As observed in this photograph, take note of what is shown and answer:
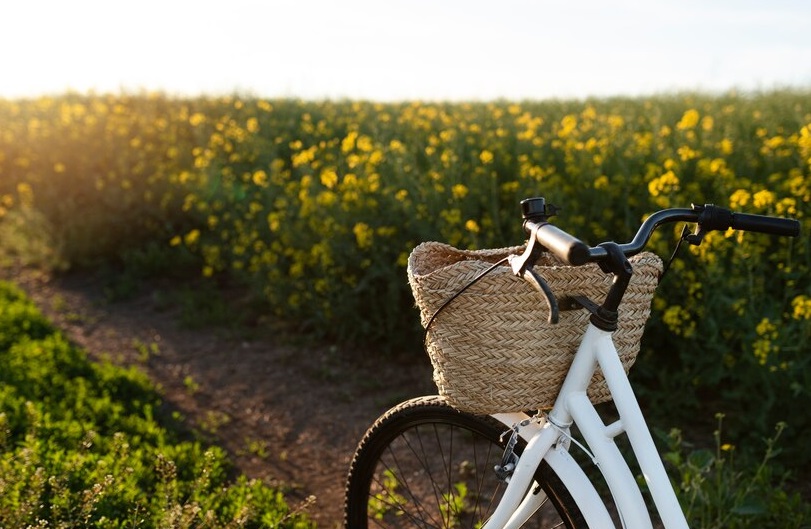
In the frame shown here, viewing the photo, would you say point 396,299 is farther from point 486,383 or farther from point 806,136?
point 486,383

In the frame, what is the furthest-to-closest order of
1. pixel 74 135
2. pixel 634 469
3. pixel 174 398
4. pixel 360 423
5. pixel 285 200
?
1. pixel 74 135
2. pixel 285 200
3. pixel 174 398
4. pixel 360 423
5. pixel 634 469

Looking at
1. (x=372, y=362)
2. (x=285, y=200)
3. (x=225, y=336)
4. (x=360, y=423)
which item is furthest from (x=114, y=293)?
(x=360, y=423)

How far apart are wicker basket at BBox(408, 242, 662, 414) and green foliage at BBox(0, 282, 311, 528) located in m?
1.11

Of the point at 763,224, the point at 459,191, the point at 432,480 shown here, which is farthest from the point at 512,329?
the point at 459,191

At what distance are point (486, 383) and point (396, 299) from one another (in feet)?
10.2

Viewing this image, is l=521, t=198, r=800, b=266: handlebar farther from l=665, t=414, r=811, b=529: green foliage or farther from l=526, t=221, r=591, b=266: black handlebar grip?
l=665, t=414, r=811, b=529: green foliage

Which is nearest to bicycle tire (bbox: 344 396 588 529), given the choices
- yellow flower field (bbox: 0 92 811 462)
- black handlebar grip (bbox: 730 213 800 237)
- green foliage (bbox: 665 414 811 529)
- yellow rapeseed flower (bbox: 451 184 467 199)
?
green foliage (bbox: 665 414 811 529)

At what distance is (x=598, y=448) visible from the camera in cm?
172

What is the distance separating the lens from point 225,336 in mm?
5656

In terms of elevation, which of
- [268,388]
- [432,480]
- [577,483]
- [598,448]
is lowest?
[268,388]

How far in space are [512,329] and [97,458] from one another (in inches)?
87.7

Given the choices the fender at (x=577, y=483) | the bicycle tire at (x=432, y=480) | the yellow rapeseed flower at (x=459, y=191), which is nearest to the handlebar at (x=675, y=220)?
the fender at (x=577, y=483)

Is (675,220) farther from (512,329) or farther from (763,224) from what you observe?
(512,329)

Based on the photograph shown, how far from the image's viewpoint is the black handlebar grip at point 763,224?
5.80 feet
